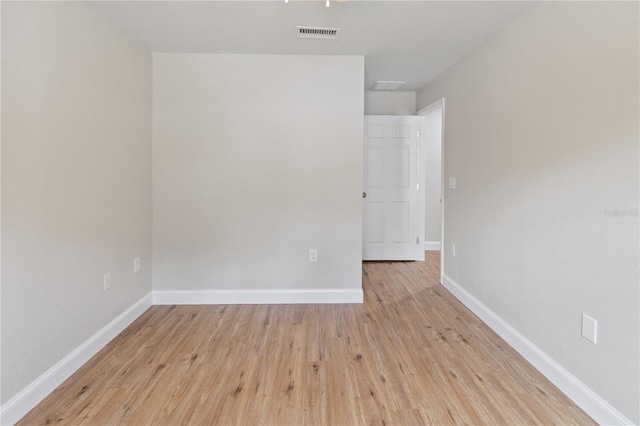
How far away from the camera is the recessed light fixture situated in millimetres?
3875

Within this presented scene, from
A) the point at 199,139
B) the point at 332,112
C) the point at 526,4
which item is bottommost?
the point at 199,139

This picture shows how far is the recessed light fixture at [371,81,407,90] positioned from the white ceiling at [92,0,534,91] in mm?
845

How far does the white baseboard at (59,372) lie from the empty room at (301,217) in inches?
0.6

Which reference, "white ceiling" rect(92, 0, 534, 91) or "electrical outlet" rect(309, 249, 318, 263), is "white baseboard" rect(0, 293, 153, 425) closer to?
"electrical outlet" rect(309, 249, 318, 263)

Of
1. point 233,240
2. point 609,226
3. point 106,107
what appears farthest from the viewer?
point 233,240

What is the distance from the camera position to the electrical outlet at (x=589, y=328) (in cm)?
164

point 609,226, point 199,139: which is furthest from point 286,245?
point 609,226

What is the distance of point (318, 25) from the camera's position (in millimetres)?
2369

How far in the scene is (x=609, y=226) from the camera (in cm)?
156

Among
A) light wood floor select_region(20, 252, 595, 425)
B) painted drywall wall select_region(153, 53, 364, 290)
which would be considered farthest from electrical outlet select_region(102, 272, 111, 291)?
painted drywall wall select_region(153, 53, 364, 290)

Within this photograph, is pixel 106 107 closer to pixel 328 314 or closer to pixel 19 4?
pixel 19 4

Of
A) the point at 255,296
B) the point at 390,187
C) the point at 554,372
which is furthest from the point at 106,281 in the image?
the point at 390,187

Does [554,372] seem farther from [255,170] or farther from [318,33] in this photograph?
[318,33]

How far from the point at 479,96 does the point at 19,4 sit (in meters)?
3.08
